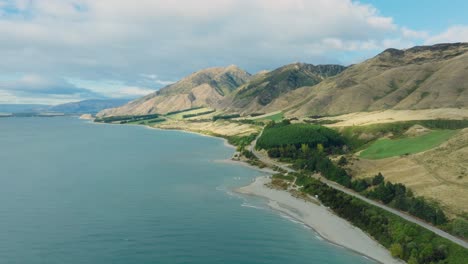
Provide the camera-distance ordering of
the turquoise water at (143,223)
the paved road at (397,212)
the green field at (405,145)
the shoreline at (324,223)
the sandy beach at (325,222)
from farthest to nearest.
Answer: the green field at (405,145), the sandy beach at (325,222), the shoreline at (324,223), the paved road at (397,212), the turquoise water at (143,223)

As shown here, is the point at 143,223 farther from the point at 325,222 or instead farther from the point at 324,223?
the point at 325,222

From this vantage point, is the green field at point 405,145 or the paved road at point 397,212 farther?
the green field at point 405,145

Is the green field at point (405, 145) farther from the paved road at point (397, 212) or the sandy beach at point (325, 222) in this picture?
the sandy beach at point (325, 222)

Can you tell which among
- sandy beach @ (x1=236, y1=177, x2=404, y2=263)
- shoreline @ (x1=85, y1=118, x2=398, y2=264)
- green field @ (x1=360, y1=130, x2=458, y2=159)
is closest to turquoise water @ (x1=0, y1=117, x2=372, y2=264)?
shoreline @ (x1=85, y1=118, x2=398, y2=264)

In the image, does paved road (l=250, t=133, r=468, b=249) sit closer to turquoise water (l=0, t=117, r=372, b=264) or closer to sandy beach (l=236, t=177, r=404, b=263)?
sandy beach (l=236, t=177, r=404, b=263)

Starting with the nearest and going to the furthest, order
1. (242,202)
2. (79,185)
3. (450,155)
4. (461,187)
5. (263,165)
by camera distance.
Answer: (461,187) → (242,202) → (450,155) → (79,185) → (263,165)

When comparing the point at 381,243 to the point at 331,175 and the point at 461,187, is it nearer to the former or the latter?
the point at 461,187

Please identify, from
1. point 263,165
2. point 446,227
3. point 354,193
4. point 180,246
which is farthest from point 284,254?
point 263,165

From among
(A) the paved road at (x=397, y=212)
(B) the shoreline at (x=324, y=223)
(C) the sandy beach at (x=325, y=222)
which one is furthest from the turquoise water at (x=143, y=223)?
(A) the paved road at (x=397, y=212)
